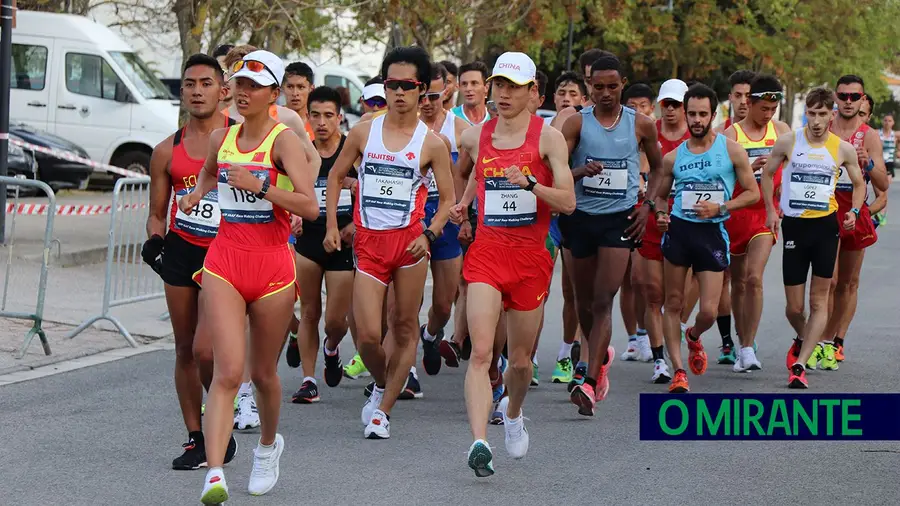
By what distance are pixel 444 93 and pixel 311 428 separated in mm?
3019

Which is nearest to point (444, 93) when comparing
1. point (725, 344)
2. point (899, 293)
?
point (725, 344)

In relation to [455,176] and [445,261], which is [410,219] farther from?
[445,261]

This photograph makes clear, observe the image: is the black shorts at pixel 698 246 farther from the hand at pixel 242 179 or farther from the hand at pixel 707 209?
the hand at pixel 242 179

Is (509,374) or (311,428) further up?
(509,374)

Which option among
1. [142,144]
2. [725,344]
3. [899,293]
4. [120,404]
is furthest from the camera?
[142,144]

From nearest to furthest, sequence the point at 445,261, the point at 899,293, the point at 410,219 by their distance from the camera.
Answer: the point at 410,219, the point at 445,261, the point at 899,293

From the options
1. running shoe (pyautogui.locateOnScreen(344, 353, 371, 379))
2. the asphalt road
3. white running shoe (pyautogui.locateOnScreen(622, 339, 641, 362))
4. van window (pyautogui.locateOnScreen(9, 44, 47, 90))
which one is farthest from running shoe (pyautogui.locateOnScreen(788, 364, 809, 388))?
van window (pyautogui.locateOnScreen(9, 44, 47, 90))

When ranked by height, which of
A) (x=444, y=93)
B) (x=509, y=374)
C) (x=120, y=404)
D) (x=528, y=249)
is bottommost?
(x=120, y=404)

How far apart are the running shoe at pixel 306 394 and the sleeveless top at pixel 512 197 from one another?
2104 millimetres

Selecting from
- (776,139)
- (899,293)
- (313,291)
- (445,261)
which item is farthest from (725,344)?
(899,293)

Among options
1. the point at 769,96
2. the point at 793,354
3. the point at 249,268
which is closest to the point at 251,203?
the point at 249,268

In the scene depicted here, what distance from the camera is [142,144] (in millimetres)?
24500

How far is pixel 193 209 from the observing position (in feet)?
24.6

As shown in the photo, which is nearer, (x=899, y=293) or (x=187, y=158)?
(x=187, y=158)
